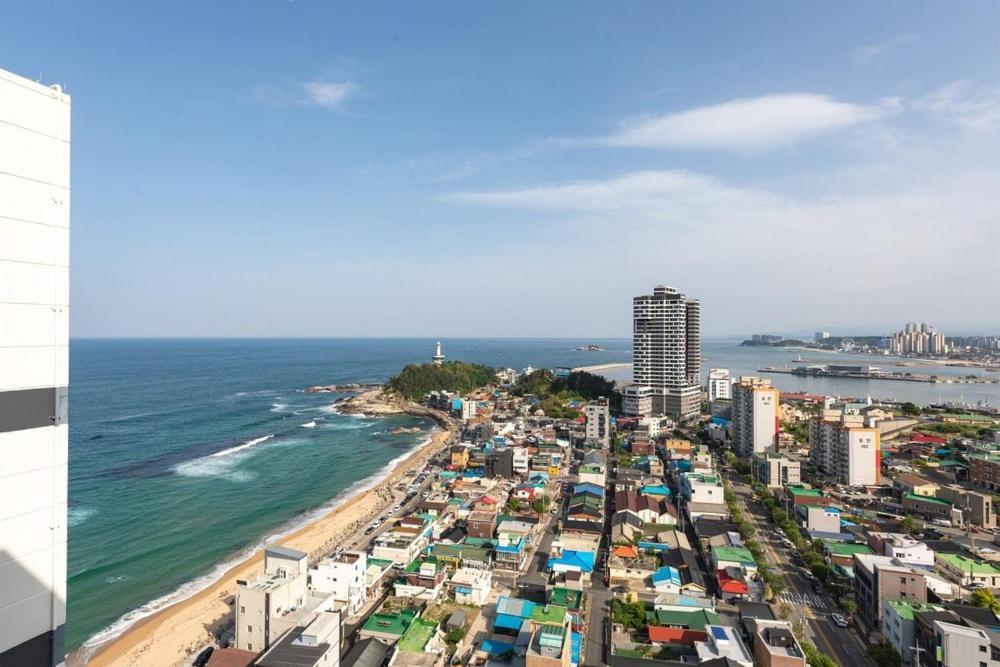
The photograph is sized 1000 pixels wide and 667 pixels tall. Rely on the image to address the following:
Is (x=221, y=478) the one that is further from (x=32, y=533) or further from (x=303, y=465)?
(x=32, y=533)

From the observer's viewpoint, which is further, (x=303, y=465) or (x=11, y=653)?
(x=303, y=465)

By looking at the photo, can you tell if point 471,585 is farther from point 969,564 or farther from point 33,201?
point 969,564

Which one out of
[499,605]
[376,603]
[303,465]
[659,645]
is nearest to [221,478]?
[303,465]

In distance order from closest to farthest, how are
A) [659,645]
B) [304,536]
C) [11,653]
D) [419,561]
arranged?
[11,653], [659,645], [419,561], [304,536]

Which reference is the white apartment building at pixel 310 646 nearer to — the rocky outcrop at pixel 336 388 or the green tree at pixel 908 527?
the green tree at pixel 908 527

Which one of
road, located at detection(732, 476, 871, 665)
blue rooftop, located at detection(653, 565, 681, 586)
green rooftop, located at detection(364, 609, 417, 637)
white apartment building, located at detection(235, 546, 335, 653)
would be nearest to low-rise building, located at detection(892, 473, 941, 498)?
road, located at detection(732, 476, 871, 665)

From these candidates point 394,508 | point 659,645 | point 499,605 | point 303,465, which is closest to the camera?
point 659,645

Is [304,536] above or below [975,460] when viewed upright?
below
